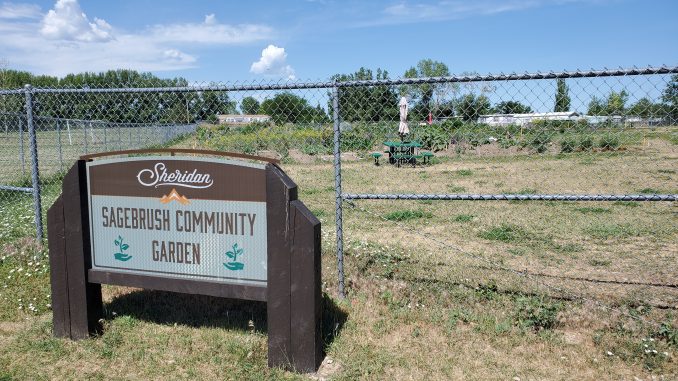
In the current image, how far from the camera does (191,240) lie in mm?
3699

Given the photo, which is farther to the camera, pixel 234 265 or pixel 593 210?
pixel 593 210

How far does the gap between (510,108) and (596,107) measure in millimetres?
728

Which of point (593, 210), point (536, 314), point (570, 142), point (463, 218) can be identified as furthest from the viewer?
point (593, 210)

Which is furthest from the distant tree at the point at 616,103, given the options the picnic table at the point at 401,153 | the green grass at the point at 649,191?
the picnic table at the point at 401,153

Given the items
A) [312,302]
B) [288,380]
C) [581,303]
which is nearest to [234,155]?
[312,302]

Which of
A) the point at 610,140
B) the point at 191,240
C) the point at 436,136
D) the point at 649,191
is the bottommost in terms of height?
the point at 649,191

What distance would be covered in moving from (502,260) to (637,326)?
2.11 meters

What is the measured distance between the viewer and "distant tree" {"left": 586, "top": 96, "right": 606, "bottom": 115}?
13.0 ft

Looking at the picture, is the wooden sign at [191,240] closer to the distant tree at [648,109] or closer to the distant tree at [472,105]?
the distant tree at [472,105]

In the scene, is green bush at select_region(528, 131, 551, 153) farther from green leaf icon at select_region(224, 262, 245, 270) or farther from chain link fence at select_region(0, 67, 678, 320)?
green leaf icon at select_region(224, 262, 245, 270)

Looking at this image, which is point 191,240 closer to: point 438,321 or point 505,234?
point 438,321

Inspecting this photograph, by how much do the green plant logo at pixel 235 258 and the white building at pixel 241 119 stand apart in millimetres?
3359

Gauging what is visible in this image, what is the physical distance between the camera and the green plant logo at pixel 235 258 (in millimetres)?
3570

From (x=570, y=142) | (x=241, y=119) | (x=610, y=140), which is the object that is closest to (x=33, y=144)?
(x=241, y=119)
